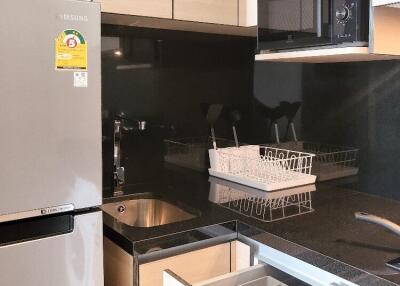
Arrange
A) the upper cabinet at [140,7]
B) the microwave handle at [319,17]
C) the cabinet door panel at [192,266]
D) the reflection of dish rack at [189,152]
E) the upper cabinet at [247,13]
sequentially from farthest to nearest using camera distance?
the reflection of dish rack at [189,152] < the upper cabinet at [247,13] < the upper cabinet at [140,7] < the microwave handle at [319,17] < the cabinet door panel at [192,266]

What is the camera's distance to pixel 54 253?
3.76 ft

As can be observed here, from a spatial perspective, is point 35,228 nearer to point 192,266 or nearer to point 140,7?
point 192,266

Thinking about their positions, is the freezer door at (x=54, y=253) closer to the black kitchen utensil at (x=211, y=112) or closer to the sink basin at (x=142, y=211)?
the sink basin at (x=142, y=211)

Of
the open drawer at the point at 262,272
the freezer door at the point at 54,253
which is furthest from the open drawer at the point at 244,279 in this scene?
the freezer door at the point at 54,253

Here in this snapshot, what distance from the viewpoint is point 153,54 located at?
192 cm

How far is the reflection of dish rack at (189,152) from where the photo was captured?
2.01m

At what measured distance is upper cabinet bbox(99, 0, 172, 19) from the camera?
1461 millimetres

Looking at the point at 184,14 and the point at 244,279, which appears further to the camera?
the point at 184,14

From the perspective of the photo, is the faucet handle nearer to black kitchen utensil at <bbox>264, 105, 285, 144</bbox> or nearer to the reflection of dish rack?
the reflection of dish rack

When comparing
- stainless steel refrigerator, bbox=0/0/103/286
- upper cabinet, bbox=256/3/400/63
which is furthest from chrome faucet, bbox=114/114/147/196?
upper cabinet, bbox=256/3/400/63

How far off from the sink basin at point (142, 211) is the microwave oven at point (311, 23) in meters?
0.73

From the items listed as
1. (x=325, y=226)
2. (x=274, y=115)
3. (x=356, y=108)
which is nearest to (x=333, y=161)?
(x=356, y=108)

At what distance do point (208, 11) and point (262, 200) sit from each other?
763 mm

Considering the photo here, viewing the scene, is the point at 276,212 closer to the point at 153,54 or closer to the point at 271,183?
the point at 271,183
